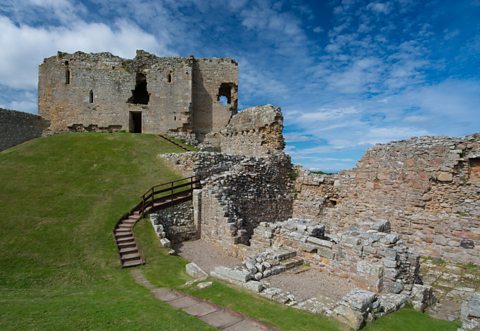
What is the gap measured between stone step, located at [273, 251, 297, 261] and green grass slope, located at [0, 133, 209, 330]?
4441mm

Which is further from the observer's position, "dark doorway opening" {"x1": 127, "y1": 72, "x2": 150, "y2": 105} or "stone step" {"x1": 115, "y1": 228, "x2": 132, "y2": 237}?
"dark doorway opening" {"x1": 127, "y1": 72, "x2": 150, "y2": 105}

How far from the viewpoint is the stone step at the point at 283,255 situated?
11008mm

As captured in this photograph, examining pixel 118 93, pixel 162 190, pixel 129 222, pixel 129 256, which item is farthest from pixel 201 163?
pixel 118 93

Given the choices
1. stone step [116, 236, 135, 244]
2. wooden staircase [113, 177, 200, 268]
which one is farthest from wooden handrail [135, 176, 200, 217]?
stone step [116, 236, 135, 244]

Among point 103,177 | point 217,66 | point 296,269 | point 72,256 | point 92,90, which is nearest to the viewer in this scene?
point 296,269

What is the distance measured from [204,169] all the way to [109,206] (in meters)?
6.05

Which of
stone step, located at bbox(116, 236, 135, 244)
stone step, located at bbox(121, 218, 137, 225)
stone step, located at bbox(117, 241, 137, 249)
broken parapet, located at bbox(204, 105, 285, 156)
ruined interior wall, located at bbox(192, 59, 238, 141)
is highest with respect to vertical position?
ruined interior wall, located at bbox(192, 59, 238, 141)

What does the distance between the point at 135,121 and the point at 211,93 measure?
8965 millimetres

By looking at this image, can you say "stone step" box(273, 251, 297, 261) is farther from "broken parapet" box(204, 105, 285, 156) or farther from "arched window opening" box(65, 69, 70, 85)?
"arched window opening" box(65, 69, 70, 85)

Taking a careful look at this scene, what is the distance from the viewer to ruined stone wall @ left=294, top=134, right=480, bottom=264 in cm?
1311

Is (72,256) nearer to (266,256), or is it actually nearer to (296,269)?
(266,256)

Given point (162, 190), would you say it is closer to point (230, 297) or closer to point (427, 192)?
point (230, 297)

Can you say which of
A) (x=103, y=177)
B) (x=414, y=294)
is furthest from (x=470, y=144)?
(x=103, y=177)

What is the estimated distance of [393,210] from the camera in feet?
51.1
